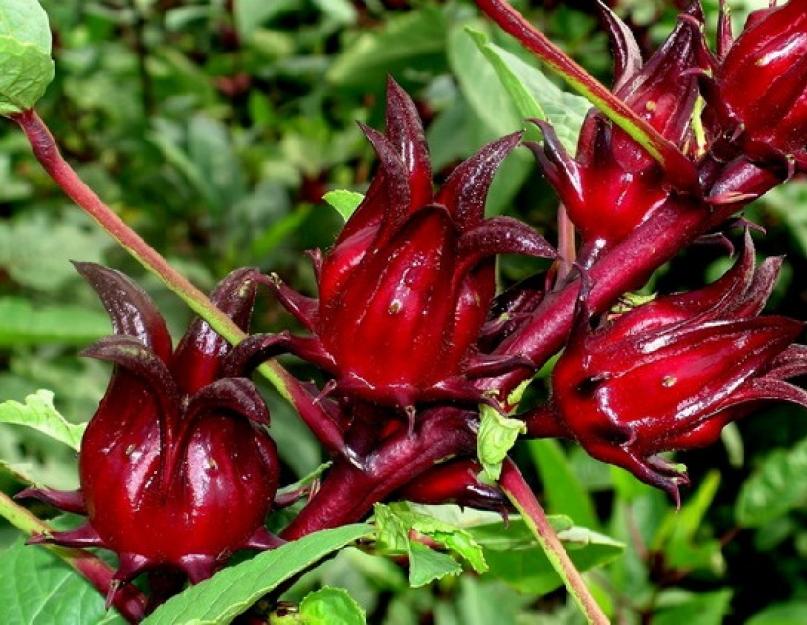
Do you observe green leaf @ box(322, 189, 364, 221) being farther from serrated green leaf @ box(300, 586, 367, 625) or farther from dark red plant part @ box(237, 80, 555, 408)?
serrated green leaf @ box(300, 586, 367, 625)

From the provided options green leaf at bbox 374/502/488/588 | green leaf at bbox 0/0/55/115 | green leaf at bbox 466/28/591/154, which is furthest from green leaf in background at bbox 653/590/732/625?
green leaf at bbox 0/0/55/115

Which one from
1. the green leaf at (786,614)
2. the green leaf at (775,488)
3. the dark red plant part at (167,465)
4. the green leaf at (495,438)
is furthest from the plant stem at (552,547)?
the green leaf at (786,614)

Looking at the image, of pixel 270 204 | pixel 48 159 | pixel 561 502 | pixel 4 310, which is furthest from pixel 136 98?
pixel 48 159

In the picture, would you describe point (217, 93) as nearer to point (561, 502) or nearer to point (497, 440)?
point (561, 502)

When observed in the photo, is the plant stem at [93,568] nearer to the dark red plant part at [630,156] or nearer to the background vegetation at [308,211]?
the dark red plant part at [630,156]

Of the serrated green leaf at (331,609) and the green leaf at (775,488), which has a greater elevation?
the serrated green leaf at (331,609)

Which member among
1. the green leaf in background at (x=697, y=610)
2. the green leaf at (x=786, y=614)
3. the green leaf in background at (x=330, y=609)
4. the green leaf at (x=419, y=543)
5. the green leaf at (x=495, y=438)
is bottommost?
the green leaf at (x=786, y=614)
